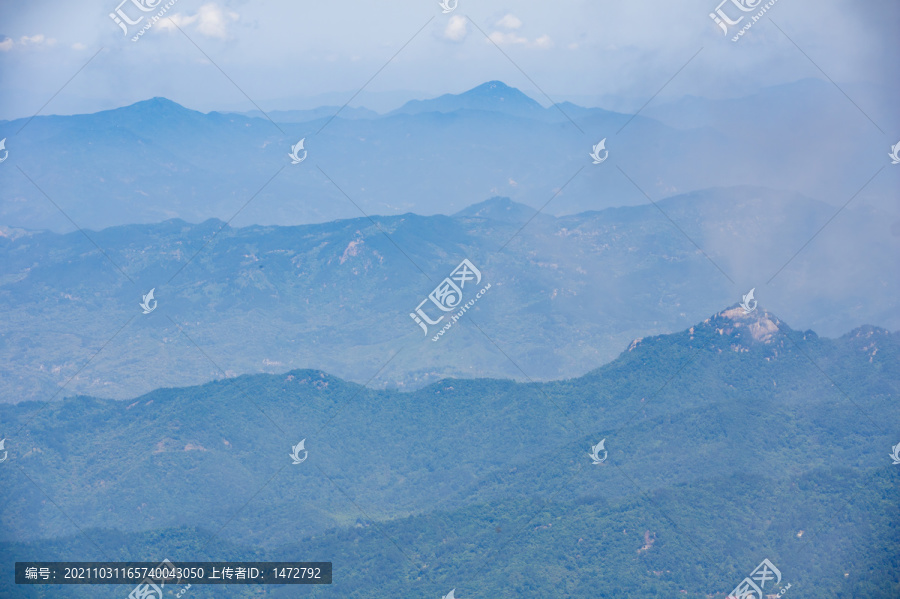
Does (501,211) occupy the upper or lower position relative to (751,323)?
upper

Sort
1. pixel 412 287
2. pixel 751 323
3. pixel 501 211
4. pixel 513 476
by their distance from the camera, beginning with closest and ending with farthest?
pixel 513 476
pixel 751 323
pixel 412 287
pixel 501 211

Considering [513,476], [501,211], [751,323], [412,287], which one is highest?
[501,211]

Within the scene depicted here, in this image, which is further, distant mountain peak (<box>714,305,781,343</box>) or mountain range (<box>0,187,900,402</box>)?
mountain range (<box>0,187,900,402</box>)

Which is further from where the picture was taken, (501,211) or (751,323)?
(501,211)

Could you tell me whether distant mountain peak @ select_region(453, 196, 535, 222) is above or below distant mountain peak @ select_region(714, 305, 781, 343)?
above

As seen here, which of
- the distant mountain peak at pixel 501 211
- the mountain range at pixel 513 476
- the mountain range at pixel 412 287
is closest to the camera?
the mountain range at pixel 513 476

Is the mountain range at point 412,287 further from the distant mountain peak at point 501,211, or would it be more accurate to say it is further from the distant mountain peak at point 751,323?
the distant mountain peak at point 751,323

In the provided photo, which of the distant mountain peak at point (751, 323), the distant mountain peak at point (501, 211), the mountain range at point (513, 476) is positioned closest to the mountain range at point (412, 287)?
the distant mountain peak at point (501, 211)

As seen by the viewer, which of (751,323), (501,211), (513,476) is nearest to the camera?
(513,476)

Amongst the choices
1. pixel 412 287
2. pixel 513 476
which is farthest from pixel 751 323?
pixel 412 287

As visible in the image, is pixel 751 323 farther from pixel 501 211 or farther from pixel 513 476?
pixel 501 211

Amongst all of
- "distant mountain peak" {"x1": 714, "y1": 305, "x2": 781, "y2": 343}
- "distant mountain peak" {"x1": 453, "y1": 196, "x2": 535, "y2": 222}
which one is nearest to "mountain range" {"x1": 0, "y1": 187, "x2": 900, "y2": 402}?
"distant mountain peak" {"x1": 453, "y1": 196, "x2": 535, "y2": 222}

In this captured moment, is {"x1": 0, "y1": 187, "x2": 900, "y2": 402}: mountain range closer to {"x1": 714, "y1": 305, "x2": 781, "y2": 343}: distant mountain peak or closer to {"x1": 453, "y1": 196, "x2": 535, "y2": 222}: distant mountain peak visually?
{"x1": 453, "y1": 196, "x2": 535, "y2": 222}: distant mountain peak
